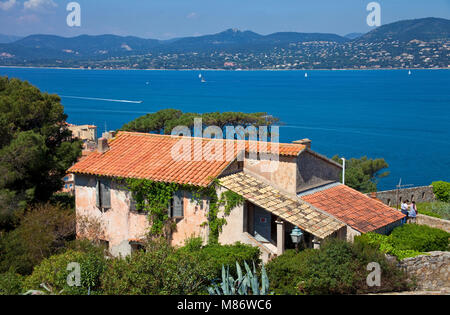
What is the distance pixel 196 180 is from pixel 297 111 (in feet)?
315

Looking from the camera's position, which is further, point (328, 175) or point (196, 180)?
point (328, 175)

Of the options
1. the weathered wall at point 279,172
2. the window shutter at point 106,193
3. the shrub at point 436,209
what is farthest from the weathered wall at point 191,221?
the shrub at point 436,209

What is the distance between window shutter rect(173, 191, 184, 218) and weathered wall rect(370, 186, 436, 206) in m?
12.4

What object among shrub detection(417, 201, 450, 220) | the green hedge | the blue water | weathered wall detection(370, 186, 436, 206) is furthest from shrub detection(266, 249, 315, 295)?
the blue water

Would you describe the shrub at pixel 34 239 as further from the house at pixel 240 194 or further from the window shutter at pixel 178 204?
the window shutter at pixel 178 204

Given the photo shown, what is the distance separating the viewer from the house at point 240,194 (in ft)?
49.3

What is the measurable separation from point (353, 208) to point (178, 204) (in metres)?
6.20

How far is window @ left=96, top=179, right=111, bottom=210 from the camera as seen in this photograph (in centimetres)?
1705

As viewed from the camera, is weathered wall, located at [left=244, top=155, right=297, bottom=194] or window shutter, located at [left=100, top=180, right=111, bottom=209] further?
window shutter, located at [left=100, top=180, right=111, bottom=209]

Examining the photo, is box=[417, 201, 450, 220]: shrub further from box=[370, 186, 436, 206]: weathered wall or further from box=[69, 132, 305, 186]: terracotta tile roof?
box=[69, 132, 305, 186]: terracotta tile roof
